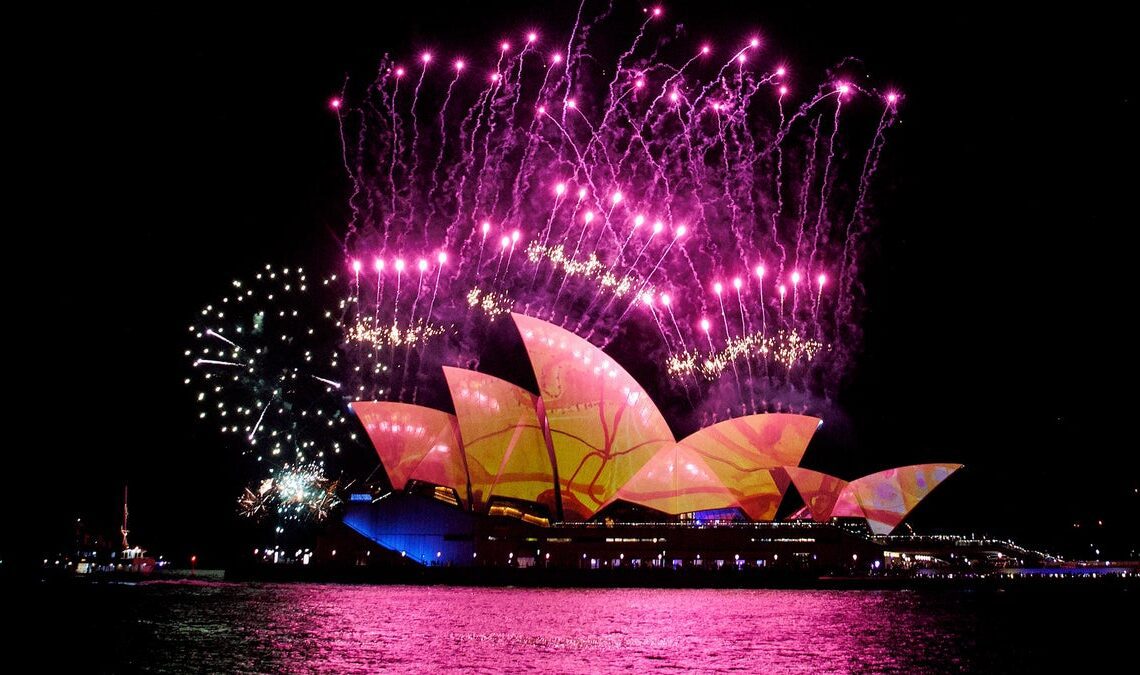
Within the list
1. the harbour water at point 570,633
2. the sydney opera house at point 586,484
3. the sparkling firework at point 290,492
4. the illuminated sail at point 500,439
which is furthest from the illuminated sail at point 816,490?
the sparkling firework at point 290,492

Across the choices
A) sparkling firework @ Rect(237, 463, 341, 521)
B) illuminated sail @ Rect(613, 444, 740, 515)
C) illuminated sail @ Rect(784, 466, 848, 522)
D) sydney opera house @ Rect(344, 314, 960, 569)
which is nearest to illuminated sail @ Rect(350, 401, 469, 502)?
sydney opera house @ Rect(344, 314, 960, 569)

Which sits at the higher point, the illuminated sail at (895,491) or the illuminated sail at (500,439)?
the illuminated sail at (500,439)

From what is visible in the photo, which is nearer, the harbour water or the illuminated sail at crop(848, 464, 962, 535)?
the harbour water

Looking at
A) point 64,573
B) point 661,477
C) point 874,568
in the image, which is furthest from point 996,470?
point 64,573

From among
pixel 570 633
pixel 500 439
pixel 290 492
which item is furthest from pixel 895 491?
pixel 570 633

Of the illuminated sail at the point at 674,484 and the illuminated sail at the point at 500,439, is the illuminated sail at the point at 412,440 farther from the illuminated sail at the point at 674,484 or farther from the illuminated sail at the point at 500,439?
the illuminated sail at the point at 674,484

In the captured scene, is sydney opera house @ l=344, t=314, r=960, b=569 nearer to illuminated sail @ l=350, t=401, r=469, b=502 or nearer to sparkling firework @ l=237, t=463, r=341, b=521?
illuminated sail @ l=350, t=401, r=469, b=502
